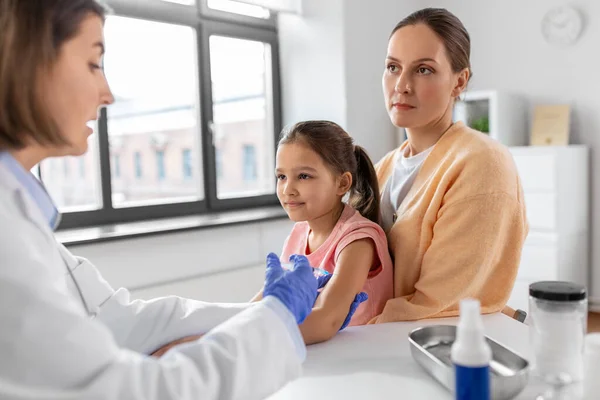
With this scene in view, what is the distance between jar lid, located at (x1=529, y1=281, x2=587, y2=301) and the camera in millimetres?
794

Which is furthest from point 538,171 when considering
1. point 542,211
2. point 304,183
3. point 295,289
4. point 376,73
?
point 295,289

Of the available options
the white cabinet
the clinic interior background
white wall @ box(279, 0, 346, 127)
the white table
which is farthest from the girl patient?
the white cabinet

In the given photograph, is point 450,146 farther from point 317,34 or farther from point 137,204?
point 317,34

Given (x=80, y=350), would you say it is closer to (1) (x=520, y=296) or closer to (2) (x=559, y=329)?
(2) (x=559, y=329)

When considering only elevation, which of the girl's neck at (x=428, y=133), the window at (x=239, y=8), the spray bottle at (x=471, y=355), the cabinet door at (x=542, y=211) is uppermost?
the window at (x=239, y=8)

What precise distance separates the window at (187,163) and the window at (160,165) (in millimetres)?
418

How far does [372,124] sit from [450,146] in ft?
7.59

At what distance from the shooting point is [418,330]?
101 cm

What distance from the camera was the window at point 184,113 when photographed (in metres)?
2.84

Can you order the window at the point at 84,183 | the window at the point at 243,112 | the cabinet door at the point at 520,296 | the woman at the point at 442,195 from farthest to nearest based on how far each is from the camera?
1. the window at the point at 243,112
2. the cabinet door at the point at 520,296
3. the window at the point at 84,183
4. the woman at the point at 442,195

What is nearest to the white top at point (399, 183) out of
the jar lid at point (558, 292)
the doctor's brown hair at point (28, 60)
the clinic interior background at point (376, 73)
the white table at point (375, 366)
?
the white table at point (375, 366)

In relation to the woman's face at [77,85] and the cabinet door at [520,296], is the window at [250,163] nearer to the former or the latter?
the cabinet door at [520,296]

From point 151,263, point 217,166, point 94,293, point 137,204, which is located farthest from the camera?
point 217,166

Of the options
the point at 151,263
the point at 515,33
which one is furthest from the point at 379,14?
the point at 151,263
